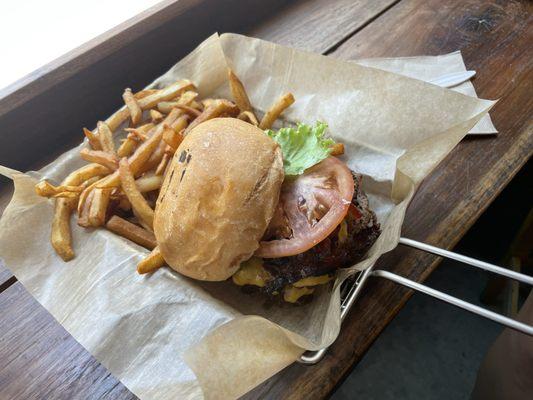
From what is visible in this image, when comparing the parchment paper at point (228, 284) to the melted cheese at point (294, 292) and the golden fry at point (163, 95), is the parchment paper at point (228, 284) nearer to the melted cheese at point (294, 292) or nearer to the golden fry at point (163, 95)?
the melted cheese at point (294, 292)

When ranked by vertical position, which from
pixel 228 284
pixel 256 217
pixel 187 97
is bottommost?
pixel 228 284

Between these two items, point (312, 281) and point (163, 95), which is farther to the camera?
point (163, 95)

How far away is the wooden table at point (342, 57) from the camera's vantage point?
4.94 ft

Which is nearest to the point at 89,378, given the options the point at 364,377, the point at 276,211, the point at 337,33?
the point at 276,211

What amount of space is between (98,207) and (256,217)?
717 mm

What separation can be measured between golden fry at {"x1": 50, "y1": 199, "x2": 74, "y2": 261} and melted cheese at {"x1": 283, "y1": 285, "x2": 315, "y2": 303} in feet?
2.86

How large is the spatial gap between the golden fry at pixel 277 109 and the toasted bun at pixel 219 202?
19.0 inches

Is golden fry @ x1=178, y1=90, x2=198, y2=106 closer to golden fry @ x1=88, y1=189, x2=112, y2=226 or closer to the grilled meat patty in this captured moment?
golden fry @ x1=88, y1=189, x2=112, y2=226

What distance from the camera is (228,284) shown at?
1.75m

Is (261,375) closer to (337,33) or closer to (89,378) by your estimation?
(89,378)

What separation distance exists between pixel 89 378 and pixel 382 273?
1009 millimetres

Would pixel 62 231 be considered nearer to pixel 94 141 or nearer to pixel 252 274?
pixel 94 141

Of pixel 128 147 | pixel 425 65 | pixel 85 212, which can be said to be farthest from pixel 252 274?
pixel 425 65

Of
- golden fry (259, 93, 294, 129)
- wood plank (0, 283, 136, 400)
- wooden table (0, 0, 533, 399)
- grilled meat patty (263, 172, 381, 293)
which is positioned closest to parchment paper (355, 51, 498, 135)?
wooden table (0, 0, 533, 399)
